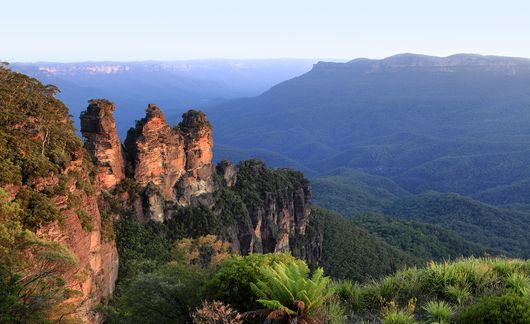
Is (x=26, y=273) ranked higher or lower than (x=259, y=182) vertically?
higher

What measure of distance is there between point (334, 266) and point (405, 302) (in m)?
55.9

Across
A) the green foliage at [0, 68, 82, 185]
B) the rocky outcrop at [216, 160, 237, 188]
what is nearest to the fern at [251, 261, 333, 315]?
the green foliage at [0, 68, 82, 185]

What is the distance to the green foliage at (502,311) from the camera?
32.1 feet

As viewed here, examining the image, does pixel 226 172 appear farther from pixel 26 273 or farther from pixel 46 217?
pixel 26 273

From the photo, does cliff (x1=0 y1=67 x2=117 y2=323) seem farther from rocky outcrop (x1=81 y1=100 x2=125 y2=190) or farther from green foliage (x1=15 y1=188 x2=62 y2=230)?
rocky outcrop (x1=81 y1=100 x2=125 y2=190)

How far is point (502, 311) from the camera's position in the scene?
10023mm

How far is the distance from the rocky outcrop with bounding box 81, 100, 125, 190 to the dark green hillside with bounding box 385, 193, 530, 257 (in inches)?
3357

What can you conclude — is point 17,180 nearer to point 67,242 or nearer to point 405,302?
point 67,242

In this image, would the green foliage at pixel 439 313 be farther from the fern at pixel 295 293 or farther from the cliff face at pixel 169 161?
the cliff face at pixel 169 161

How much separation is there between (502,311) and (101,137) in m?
37.0

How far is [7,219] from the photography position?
820 inches

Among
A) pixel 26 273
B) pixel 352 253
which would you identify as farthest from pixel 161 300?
pixel 352 253

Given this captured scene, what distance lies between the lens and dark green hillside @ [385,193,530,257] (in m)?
102

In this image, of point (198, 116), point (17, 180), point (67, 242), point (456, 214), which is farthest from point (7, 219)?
point (456, 214)
